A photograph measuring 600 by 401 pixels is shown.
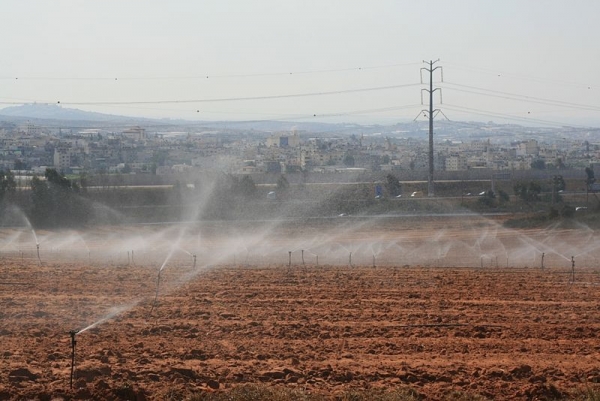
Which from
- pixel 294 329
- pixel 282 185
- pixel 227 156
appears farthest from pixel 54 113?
pixel 294 329

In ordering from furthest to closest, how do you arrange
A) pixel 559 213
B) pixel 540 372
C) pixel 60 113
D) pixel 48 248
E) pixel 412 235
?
pixel 60 113 < pixel 559 213 < pixel 412 235 < pixel 48 248 < pixel 540 372

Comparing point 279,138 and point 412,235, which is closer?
point 412,235

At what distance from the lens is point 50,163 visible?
8212 centimetres

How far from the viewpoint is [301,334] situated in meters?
12.9

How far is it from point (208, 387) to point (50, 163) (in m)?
76.2

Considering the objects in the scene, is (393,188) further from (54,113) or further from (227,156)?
(54,113)

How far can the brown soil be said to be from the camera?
33.7 ft

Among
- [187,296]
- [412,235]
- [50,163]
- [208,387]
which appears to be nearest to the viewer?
[208,387]

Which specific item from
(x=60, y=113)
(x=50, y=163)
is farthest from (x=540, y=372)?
(x=60, y=113)

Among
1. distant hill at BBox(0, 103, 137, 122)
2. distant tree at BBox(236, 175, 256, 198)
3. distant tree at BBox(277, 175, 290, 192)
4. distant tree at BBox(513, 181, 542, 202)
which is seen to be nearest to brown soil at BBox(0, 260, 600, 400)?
distant tree at BBox(236, 175, 256, 198)

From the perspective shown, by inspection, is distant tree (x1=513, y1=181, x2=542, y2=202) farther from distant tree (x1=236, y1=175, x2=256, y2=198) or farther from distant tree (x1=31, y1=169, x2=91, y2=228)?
distant tree (x1=31, y1=169, x2=91, y2=228)

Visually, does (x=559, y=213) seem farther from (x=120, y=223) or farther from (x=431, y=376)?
(x=431, y=376)

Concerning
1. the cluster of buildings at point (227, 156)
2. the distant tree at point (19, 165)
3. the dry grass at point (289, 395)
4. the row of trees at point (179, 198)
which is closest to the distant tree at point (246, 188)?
the row of trees at point (179, 198)

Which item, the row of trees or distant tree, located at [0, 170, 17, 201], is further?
distant tree, located at [0, 170, 17, 201]
